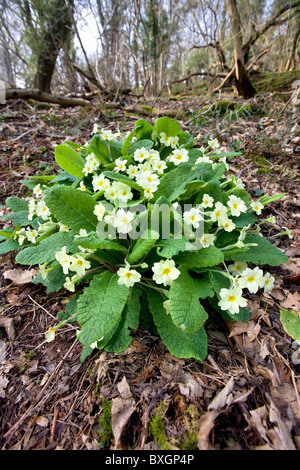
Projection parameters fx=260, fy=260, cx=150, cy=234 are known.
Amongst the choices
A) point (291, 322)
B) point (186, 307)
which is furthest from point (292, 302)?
point (186, 307)

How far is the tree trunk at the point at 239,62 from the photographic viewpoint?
5.54 metres

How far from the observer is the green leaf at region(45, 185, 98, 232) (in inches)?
69.0

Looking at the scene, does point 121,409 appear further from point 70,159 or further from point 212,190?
point 70,159

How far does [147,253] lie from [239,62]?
5.74 m

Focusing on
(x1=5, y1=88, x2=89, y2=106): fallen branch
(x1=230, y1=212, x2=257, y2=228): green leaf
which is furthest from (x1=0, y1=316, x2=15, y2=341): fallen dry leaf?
(x1=5, y1=88, x2=89, y2=106): fallen branch

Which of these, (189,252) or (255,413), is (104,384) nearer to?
(255,413)

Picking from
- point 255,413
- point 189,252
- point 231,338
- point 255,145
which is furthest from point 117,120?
point 255,413

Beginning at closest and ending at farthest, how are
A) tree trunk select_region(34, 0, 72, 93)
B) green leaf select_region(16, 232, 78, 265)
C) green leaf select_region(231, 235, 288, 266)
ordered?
green leaf select_region(16, 232, 78, 265) < green leaf select_region(231, 235, 288, 266) < tree trunk select_region(34, 0, 72, 93)

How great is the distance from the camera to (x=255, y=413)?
127 centimetres

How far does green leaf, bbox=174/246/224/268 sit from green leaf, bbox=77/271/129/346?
0.43 metres

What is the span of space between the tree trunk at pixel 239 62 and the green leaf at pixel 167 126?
4.13 metres

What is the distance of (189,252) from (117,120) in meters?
3.96

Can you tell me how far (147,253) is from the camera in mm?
1693

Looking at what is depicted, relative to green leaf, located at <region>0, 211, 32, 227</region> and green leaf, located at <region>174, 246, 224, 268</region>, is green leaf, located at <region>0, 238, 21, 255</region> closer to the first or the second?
green leaf, located at <region>0, 211, 32, 227</region>
